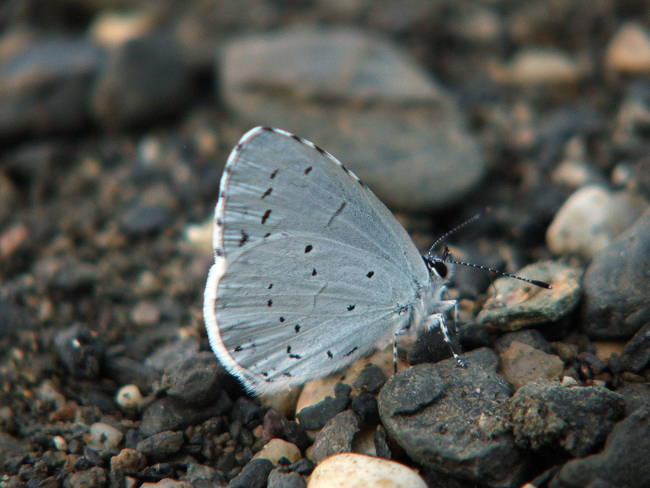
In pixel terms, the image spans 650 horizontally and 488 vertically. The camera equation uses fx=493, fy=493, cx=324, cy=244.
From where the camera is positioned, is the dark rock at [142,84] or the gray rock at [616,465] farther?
the dark rock at [142,84]

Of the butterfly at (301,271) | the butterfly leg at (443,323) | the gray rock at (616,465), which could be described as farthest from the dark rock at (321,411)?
the gray rock at (616,465)

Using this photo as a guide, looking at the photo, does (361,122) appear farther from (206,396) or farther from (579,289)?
(206,396)

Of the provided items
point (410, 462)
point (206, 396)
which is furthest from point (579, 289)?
point (206, 396)

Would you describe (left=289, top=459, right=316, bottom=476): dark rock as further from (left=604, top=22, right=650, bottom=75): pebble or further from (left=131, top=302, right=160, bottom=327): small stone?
(left=604, top=22, right=650, bottom=75): pebble

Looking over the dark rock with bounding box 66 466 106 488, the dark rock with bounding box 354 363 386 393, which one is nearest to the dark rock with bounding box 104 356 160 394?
the dark rock with bounding box 66 466 106 488

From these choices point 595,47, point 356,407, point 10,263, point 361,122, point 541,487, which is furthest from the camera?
point 595,47

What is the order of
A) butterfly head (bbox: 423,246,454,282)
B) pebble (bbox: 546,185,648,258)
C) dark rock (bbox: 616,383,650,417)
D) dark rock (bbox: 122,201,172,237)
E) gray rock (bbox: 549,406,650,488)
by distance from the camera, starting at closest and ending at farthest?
gray rock (bbox: 549,406,650,488) < dark rock (bbox: 616,383,650,417) < butterfly head (bbox: 423,246,454,282) < pebble (bbox: 546,185,648,258) < dark rock (bbox: 122,201,172,237)

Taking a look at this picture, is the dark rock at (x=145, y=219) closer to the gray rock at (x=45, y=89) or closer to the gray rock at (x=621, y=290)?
the gray rock at (x=45, y=89)
